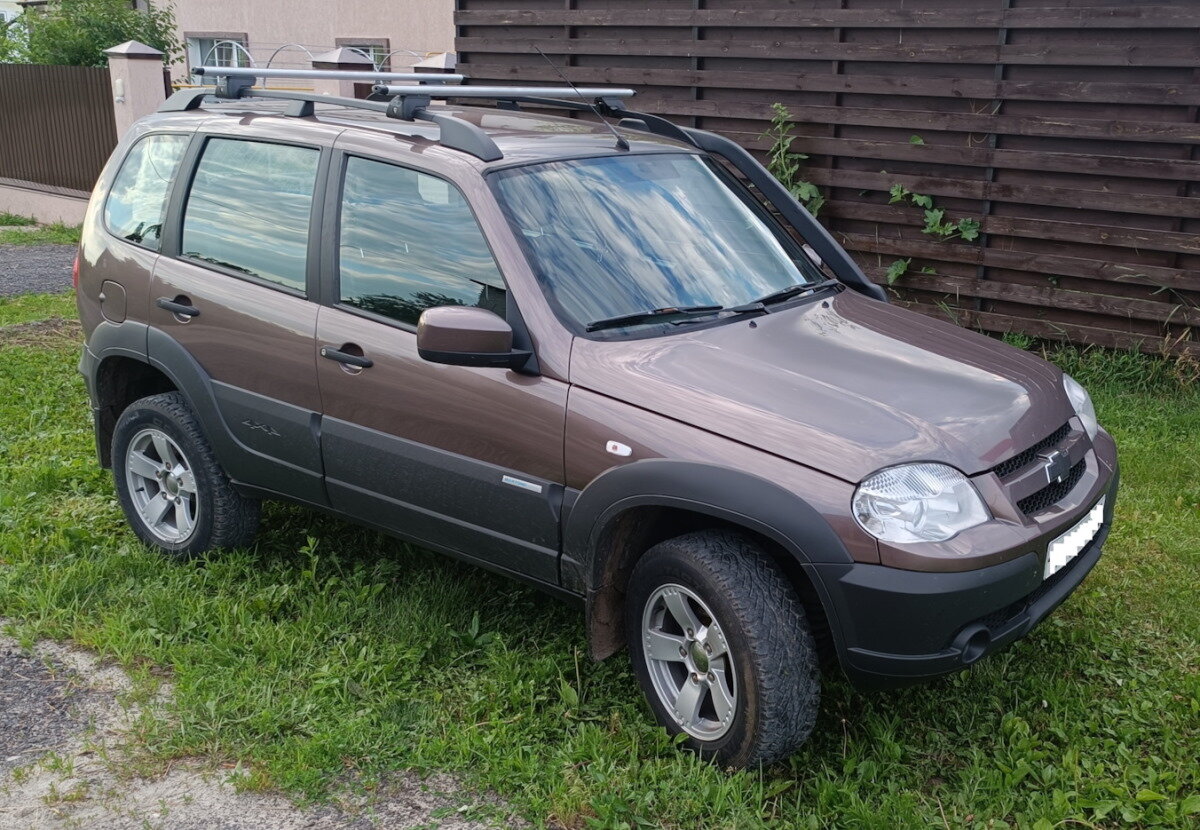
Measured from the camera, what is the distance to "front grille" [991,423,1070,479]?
3.21 m

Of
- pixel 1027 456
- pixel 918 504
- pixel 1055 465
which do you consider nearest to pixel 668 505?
pixel 918 504

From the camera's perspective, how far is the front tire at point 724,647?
3148mm

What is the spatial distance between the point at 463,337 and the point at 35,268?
1001cm

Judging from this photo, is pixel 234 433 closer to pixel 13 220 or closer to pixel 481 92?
pixel 481 92

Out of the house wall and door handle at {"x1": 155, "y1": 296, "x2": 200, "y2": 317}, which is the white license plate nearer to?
door handle at {"x1": 155, "y1": 296, "x2": 200, "y2": 317}

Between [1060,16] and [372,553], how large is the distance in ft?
16.4

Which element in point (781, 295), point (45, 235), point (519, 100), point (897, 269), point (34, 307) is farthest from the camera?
point (45, 235)

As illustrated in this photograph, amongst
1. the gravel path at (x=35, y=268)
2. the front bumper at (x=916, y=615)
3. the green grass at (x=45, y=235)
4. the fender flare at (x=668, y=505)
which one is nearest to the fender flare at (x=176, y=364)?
the fender flare at (x=668, y=505)

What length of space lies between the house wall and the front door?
12.9 metres

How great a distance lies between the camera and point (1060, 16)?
6.69m

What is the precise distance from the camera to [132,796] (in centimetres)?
334

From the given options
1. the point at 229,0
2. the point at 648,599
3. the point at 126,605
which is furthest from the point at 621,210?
the point at 229,0

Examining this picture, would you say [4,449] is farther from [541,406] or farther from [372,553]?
[541,406]

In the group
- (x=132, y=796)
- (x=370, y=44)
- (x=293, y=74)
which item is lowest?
(x=132, y=796)
